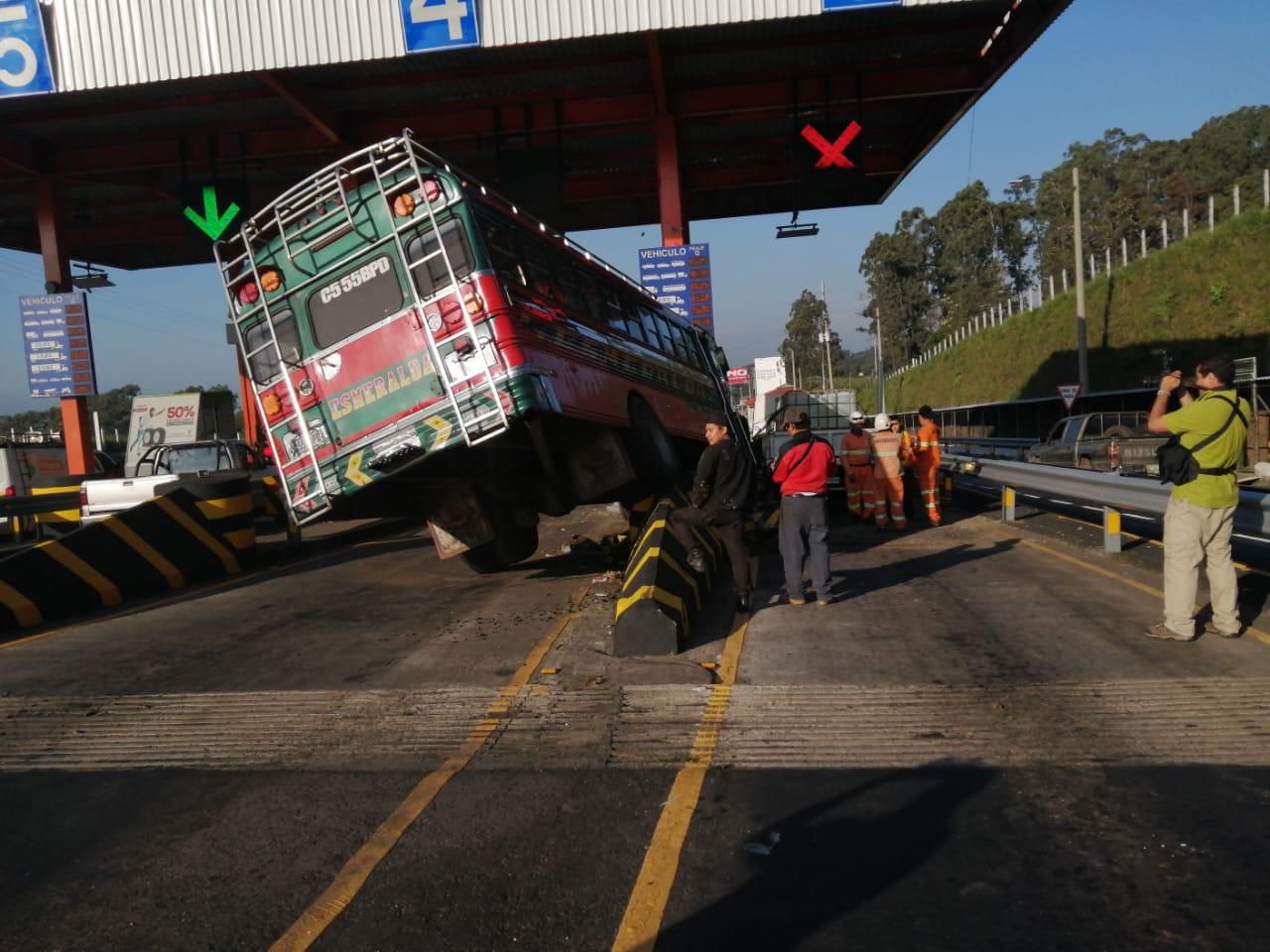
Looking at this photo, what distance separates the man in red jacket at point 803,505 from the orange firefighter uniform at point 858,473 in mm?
6449

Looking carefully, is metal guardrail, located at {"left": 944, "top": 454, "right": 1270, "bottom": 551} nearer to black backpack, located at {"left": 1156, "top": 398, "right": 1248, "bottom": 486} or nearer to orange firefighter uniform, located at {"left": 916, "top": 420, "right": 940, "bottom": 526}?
orange firefighter uniform, located at {"left": 916, "top": 420, "right": 940, "bottom": 526}

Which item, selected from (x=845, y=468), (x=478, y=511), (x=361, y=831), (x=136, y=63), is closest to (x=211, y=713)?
(x=361, y=831)

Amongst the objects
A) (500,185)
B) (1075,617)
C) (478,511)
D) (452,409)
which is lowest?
(1075,617)

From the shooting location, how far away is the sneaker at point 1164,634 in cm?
682

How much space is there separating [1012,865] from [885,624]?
13.6ft

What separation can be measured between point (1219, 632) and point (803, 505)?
3.21 m

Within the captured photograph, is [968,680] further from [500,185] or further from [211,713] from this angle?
[500,185]

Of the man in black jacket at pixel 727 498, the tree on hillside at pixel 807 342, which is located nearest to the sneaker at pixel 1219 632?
the man in black jacket at pixel 727 498

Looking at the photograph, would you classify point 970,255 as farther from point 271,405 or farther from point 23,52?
point 271,405

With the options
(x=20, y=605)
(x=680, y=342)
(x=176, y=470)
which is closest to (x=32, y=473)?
(x=176, y=470)

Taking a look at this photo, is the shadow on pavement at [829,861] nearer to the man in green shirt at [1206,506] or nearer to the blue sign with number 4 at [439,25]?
the man in green shirt at [1206,506]

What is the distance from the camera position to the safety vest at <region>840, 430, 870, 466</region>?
14.8m

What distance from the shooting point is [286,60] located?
53.3 feet

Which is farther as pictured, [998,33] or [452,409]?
[998,33]
